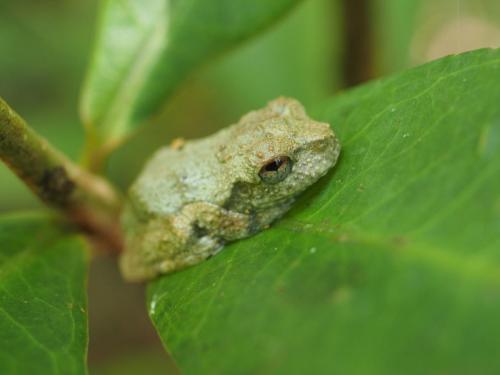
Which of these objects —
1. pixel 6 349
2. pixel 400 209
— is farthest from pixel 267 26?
pixel 6 349

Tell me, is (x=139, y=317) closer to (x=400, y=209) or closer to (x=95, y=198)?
(x=95, y=198)

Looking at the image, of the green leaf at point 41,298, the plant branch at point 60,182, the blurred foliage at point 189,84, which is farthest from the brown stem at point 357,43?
the green leaf at point 41,298

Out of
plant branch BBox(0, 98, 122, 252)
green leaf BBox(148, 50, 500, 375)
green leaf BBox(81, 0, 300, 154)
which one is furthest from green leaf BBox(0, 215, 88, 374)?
green leaf BBox(81, 0, 300, 154)

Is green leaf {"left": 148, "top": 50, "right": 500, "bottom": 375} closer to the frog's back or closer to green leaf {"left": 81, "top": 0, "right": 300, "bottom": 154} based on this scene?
the frog's back

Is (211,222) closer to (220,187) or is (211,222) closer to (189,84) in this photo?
(220,187)

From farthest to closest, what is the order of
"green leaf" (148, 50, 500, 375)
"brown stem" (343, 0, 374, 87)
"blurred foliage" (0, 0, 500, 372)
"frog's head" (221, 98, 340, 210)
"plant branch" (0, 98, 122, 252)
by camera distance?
1. "blurred foliage" (0, 0, 500, 372)
2. "brown stem" (343, 0, 374, 87)
3. "frog's head" (221, 98, 340, 210)
4. "plant branch" (0, 98, 122, 252)
5. "green leaf" (148, 50, 500, 375)

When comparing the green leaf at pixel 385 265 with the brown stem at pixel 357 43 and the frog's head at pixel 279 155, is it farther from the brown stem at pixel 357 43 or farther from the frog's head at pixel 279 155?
the brown stem at pixel 357 43
